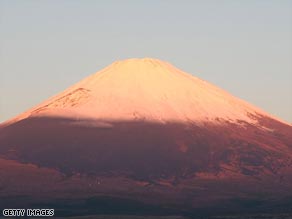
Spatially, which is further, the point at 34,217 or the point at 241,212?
the point at 241,212

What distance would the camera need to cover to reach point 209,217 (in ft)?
611

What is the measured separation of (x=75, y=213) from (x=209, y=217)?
27213 mm

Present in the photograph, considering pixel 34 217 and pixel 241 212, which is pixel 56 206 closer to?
pixel 34 217

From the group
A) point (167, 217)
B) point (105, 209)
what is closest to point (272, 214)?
point (167, 217)

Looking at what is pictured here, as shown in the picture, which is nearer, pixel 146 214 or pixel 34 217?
pixel 34 217

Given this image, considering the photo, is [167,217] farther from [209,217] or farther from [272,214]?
[272,214]

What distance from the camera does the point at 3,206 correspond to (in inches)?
7820

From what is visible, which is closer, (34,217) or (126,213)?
(34,217)

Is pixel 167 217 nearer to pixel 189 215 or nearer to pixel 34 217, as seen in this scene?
pixel 189 215

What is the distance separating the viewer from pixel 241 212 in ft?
643

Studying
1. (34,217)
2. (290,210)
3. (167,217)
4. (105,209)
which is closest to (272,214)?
(290,210)

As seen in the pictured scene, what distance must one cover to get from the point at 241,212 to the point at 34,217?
46.0 metres

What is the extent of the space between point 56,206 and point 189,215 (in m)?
29.6

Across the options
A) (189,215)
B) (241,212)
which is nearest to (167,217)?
(189,215)
